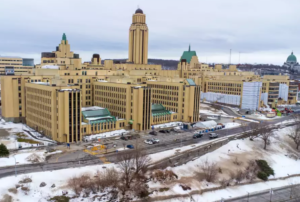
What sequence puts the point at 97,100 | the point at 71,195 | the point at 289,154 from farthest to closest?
the point at 97,100
the point at 289,154
the point at 71,195

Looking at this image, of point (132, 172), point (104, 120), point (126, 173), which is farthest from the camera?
point (104, 120)

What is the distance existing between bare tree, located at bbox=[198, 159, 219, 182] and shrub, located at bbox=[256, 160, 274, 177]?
10.6 meters

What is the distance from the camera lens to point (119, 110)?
285ft

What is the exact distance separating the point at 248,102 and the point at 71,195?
98.0m

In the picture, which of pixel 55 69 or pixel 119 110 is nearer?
pixel 119 110

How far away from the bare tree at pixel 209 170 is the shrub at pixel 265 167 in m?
10.6

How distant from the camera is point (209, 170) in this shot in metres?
55.5

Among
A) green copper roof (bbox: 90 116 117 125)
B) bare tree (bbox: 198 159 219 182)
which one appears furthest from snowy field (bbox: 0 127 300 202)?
green copper roof (bbox: 90 116 117 125)

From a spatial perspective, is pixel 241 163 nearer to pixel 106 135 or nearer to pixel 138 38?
pixel 106 135

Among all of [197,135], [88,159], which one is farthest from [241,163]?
[88,159]

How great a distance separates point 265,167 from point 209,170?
14841 mm

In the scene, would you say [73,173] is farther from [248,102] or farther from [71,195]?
[248,102]

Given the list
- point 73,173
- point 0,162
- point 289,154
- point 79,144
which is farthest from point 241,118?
point 0,162

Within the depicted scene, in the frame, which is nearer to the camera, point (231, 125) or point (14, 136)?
point (14, 136)
